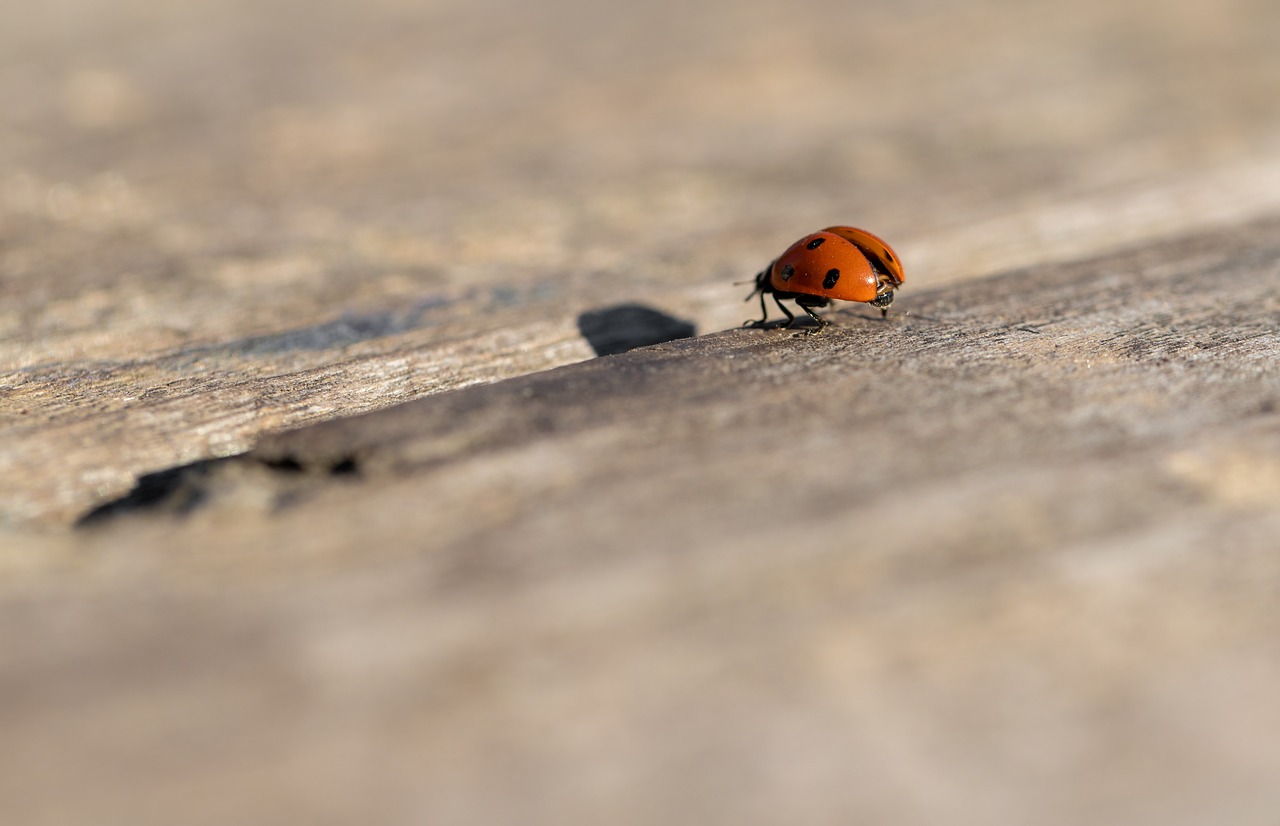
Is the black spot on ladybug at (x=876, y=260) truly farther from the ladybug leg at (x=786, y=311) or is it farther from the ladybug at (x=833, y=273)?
the ladybug leg at (x=786, y=311)

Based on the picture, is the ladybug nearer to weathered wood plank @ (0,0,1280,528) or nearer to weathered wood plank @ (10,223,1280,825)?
weathered wood plank @ (0,0,1280,528)

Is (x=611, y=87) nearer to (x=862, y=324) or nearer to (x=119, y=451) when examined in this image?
(x=862, y=324)

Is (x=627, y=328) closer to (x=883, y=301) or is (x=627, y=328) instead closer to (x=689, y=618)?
(x=883, y=301)

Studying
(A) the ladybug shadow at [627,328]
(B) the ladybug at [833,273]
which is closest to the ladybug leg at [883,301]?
(B) the ladybug at [833,273]

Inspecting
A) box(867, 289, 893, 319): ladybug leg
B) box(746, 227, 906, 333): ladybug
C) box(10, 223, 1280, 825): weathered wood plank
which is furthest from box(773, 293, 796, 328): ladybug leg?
box(10, 223, 1280, 825): weathered wood plank

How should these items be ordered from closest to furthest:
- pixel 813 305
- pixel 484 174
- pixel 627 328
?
pixel 627 328 → pixel 813 305 → pixel 484 174

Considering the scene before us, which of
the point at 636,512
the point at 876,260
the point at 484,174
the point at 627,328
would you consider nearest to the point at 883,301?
the point at 876,260
